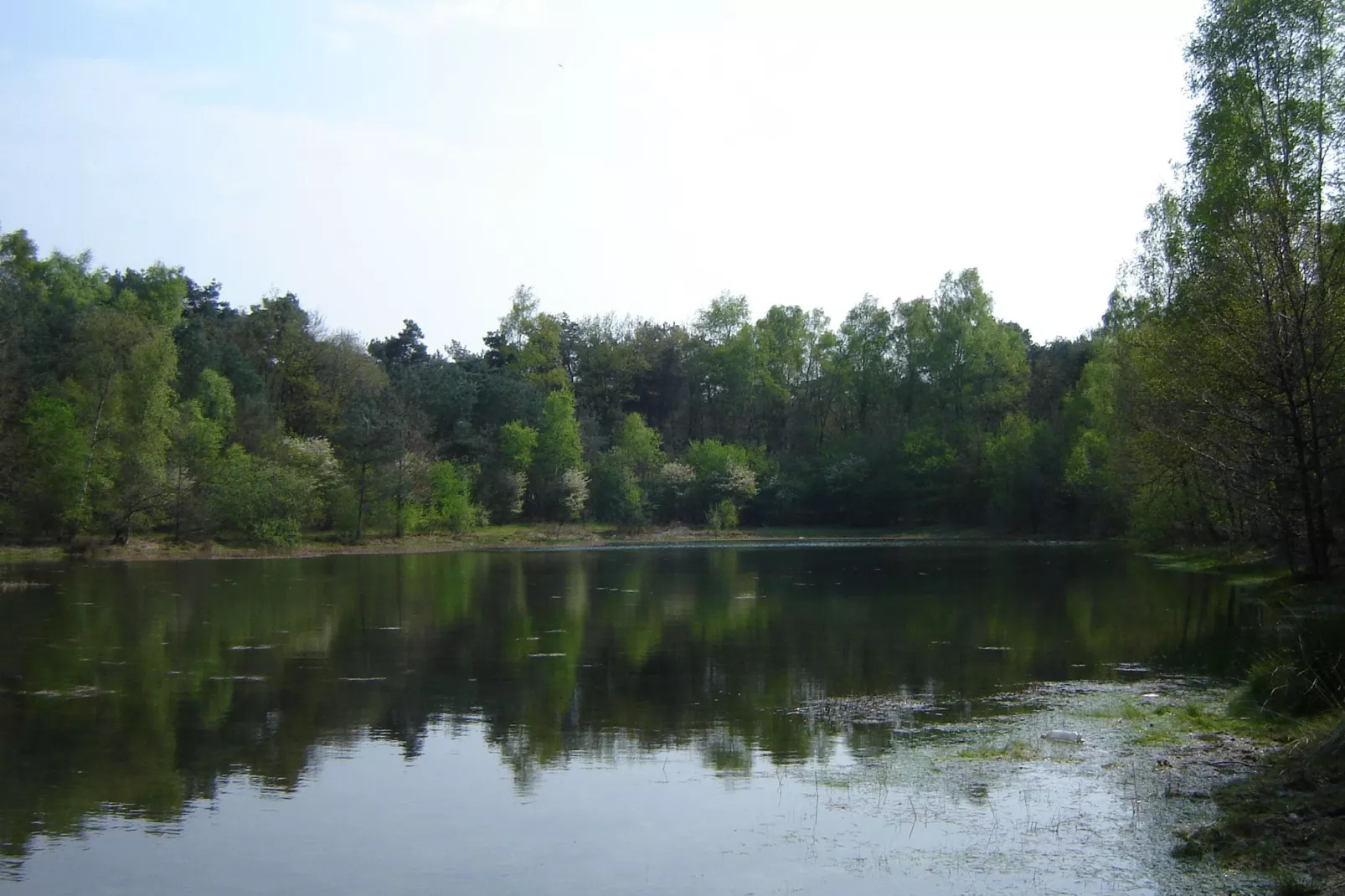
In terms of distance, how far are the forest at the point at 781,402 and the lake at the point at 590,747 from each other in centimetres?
662

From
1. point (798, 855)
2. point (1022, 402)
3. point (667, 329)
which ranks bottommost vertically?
point (798, 855)

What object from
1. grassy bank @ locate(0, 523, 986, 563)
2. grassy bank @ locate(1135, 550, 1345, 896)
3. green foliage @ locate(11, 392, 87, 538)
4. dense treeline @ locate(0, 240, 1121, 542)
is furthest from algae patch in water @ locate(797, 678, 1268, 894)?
dense treeline @ locate(0, 240, 1121, 542)

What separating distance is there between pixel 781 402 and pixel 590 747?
91924mm

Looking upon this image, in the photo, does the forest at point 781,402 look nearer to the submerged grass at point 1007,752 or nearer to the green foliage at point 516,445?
the green foliage at point 516,445

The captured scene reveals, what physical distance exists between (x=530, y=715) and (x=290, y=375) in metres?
73.2

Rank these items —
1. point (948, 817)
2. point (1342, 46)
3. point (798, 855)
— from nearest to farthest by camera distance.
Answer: point (798, 855), point (948, 817), point (1342, 46)

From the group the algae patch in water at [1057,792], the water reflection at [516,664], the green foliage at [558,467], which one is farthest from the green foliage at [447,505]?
the algae patch in water at [1057,792]

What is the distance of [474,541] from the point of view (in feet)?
253

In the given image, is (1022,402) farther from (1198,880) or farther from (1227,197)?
(1198,880)

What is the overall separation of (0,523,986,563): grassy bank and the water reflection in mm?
14800

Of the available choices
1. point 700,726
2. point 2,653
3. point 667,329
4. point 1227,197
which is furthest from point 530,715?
point 667,329

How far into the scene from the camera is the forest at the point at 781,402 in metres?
26.3

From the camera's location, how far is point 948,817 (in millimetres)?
10953

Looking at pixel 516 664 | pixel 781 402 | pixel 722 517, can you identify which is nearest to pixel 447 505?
pixel 722 517
